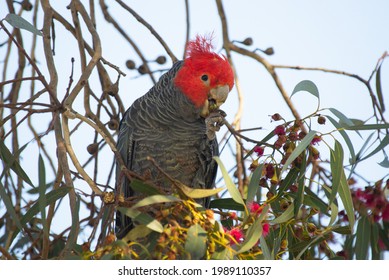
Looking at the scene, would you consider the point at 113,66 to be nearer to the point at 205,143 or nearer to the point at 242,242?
the point at 205,143

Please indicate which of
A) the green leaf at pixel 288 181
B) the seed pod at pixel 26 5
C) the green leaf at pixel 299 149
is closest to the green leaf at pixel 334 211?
the green leaf at pixel 288 181

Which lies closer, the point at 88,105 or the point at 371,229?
the point at 371,229

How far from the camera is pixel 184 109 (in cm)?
249

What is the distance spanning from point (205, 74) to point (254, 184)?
82 cm

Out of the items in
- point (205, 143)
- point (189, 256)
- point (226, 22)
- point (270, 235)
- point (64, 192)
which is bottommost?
point (189, 256)

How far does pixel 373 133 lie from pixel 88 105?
1.07 meters

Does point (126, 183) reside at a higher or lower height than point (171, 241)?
higher

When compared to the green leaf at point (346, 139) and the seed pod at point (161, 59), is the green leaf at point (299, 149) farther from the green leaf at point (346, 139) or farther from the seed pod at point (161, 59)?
the seed pod at point (161, 59)

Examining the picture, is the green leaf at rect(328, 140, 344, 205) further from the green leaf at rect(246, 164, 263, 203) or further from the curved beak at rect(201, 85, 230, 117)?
the curved beak at rect(201, 85, 230, 117)

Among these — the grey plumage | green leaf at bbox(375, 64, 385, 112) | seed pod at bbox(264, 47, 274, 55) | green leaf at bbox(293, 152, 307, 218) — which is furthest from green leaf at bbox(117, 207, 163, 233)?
seed pod at bbox(264, 47, 274, 55)

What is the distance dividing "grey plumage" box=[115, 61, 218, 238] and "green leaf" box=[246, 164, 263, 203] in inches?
31.3

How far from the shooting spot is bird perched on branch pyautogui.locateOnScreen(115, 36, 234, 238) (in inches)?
93.7

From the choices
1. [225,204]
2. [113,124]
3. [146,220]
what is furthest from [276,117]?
[113,124]

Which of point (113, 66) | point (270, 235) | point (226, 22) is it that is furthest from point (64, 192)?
point (226, 22)
